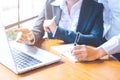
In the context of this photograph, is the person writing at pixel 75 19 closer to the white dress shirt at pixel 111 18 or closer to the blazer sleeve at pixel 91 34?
the blazer sleeve at pixel 91 34

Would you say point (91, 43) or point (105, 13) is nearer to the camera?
point (91, 43)

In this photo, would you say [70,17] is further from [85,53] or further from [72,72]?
[72,72]

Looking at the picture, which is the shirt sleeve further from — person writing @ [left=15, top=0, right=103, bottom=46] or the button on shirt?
the button on shirt

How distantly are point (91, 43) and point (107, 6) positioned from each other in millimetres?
379

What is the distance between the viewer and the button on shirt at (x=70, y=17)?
56.4 inches

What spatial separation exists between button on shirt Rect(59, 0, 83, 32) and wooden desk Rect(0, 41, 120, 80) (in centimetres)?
42

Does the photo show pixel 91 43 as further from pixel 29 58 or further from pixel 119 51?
pixel 29 58

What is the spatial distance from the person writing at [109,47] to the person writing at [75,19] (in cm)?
13

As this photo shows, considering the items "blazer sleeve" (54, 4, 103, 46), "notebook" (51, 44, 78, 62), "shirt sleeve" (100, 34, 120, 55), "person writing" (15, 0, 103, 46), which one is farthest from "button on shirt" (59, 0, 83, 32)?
"shirt sleeve" (100, 34, 120, 55)

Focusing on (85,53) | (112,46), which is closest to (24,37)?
(85,53)

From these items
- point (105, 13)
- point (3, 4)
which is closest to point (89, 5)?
point (105, 13)

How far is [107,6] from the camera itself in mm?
1596

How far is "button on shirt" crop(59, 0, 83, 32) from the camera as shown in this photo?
1432 millimetres

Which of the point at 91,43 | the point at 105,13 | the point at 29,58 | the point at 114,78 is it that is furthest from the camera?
the point at 105,13
